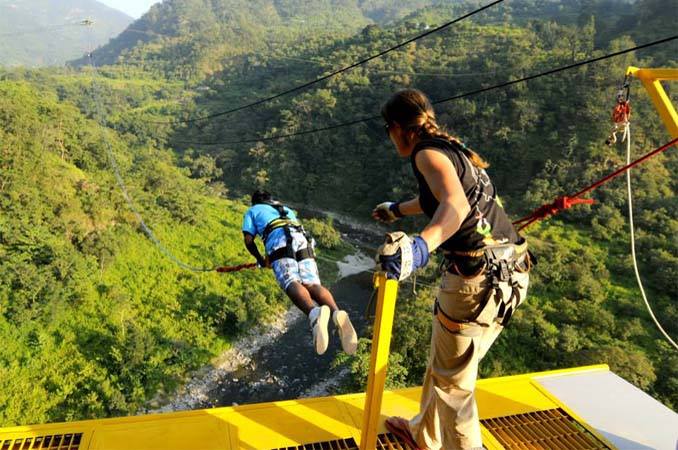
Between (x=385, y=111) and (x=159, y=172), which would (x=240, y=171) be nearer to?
(x=159, y=172)

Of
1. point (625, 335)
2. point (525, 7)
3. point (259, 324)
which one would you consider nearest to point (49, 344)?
point (259, 324)

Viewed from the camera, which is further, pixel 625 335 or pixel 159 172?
pixel 159 172

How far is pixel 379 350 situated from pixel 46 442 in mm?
2356

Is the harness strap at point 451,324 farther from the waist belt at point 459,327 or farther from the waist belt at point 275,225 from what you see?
the waist belt at point 275,225

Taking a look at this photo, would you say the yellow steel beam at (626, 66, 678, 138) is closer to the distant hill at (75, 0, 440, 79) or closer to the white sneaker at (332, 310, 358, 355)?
the white sneaker at (332, 310, 358, 355)

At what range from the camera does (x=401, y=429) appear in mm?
2908

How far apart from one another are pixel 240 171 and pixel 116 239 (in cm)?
2036

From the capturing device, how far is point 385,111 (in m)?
2.11

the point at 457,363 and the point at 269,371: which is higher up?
the point at 457,363

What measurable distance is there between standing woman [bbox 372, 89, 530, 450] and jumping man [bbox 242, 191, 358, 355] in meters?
1.00

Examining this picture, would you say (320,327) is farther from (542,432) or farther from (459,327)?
(542,432)

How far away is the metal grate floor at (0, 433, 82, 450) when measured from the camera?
2.78m

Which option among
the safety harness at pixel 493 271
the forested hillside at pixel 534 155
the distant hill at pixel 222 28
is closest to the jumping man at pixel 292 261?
the safety harness at pixel 493 271

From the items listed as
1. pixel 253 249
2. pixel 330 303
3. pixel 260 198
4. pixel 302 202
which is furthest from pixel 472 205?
pixel 302 202
